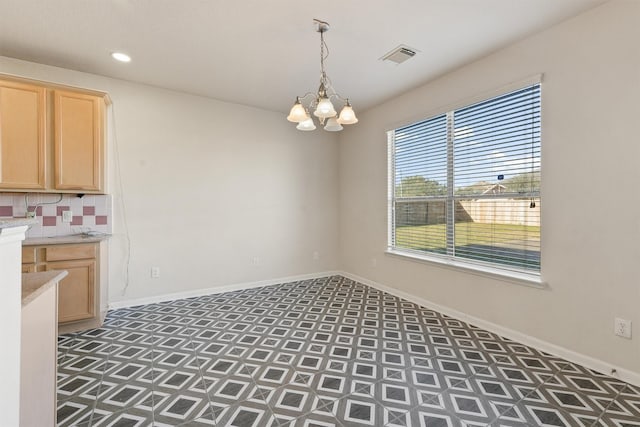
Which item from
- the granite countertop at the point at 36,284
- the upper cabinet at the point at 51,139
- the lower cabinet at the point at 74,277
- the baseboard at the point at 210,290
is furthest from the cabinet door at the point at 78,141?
the granite countertop at the point at 36,284

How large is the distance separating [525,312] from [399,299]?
4.74 ft

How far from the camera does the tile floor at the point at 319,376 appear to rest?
1715mm

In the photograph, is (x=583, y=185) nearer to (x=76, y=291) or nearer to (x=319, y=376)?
(x=319, y=376)

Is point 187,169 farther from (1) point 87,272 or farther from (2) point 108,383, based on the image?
→ (2) point 108,383

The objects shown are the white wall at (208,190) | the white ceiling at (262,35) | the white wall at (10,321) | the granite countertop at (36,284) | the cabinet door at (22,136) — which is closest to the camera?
the white wall at (10,321)

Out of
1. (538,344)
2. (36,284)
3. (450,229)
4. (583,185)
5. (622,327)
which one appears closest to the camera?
(36,284)

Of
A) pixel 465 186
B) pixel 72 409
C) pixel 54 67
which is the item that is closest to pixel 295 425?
pixel 72 409

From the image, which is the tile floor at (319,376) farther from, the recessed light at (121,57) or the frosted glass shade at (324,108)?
the recessed light at (121,57)

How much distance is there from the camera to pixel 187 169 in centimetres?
382

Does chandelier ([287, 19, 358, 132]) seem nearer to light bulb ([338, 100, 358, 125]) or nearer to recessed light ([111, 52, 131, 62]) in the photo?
light bulb ([338, 100, 358, 125])

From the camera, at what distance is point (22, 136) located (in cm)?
270

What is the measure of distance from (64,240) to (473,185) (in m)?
4.07

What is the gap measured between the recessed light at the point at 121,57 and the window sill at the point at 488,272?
3.76 meters

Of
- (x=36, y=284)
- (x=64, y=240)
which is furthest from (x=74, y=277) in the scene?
(x=36, y=284)
